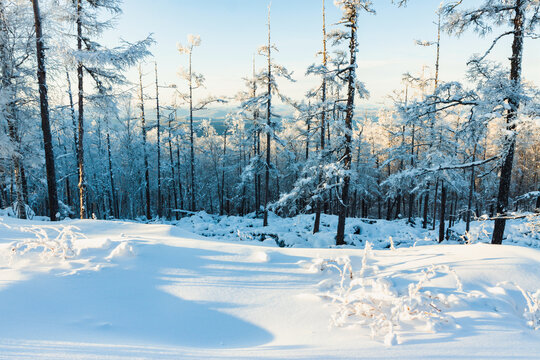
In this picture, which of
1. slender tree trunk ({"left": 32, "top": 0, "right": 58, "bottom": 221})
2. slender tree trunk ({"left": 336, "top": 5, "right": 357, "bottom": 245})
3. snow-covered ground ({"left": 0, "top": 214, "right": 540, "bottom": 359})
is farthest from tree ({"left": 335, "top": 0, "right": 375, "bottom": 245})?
slender tree trunk ({"left": 32, "top": 0, "right": 58, "bottom": 221})

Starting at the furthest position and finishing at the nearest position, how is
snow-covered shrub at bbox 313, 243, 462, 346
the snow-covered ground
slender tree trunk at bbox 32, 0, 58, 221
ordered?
slender tree trunk at bbox 32, 0, 58, 221 → snow-covered shrub at bbox 313, 243, 462, 346 → the snow-covered ground

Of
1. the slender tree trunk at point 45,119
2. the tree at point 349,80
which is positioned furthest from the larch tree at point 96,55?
the tree at point 349,80

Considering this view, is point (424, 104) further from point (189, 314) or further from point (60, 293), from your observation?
point (60, 293)

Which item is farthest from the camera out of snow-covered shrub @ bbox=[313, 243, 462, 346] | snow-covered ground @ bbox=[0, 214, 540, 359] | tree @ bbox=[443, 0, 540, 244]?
tree @ bbox=[443, 0, 540, 244]

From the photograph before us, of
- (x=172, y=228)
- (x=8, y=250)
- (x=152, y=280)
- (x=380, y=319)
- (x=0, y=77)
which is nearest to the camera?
(x=380, y=319)

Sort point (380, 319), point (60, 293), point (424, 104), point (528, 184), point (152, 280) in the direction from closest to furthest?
1. point (380, 319)
2. point (60, 293)
3. point (152, 280)
4. point (424, 104)
5. point (528, 184)

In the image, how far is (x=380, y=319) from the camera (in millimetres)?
2188

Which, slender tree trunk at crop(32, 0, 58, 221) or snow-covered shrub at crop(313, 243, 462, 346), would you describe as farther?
slender tree trunk at crop(32, 0, 58, 221)

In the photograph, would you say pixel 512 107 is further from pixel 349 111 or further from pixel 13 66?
pixel 13 66

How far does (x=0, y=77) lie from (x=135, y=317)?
12772mm

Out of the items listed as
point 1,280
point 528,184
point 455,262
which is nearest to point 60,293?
point 1,280

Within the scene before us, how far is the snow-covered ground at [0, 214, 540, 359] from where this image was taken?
6.44ft

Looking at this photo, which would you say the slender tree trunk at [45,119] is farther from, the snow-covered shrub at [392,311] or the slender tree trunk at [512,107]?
the slender tree trunk at [512,107]

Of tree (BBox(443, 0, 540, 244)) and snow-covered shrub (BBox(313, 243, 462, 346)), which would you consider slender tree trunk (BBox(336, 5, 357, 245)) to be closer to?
tree (BBox(443, 0, 540, 244))
